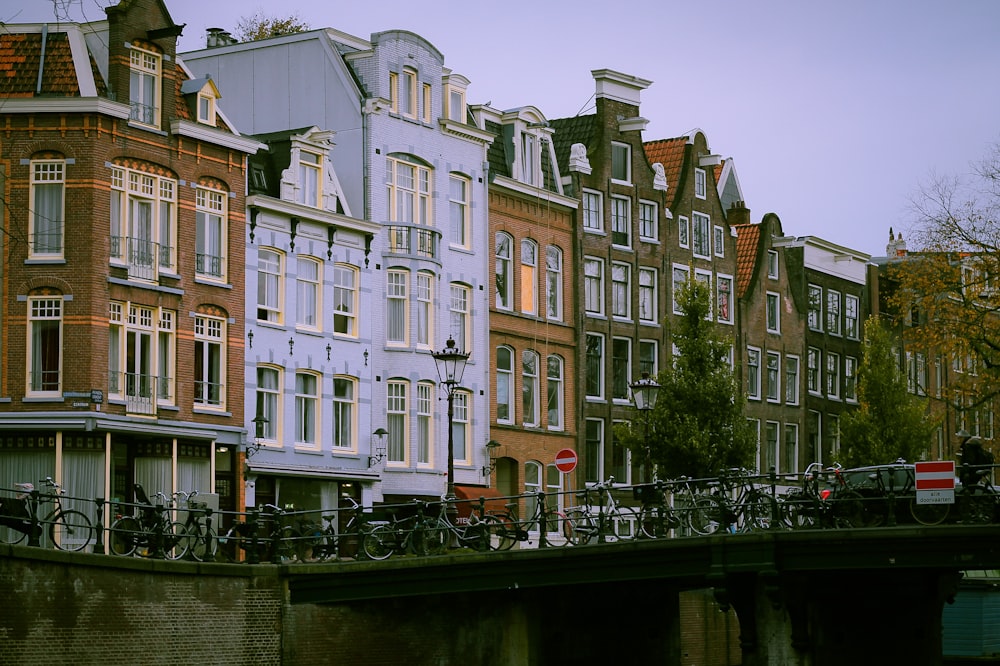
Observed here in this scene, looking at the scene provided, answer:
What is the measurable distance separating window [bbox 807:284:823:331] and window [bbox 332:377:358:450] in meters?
26.5

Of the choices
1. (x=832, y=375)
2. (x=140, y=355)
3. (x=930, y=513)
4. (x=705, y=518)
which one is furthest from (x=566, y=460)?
(x=832, y=375)

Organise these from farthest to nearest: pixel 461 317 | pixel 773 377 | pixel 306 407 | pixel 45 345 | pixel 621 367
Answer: pixel 773 377
pixel 621 367
pixel 461 317
pixel 306 407
pixel 45 345

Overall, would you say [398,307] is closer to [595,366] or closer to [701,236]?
[595,366]

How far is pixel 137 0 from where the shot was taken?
43.7 m

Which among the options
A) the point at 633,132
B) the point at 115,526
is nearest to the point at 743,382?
the point at 633,132

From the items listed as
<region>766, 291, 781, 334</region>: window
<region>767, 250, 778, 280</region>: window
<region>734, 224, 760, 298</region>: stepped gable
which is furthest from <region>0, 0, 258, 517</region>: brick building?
<region>767, 250, 778, 280</region>: window

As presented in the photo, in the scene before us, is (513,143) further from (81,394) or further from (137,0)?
(81,394)

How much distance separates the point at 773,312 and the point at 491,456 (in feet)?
60.1

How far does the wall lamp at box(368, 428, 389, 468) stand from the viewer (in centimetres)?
5006

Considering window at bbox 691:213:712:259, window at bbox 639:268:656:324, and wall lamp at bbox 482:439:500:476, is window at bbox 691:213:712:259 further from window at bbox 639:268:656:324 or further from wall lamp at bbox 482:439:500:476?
wall lamp at bbox 482:439:500:476

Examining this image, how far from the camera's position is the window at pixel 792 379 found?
68938mm

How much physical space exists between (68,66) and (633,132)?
2373 cm

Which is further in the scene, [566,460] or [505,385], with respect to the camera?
[505,385]

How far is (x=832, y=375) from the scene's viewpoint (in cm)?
7244
